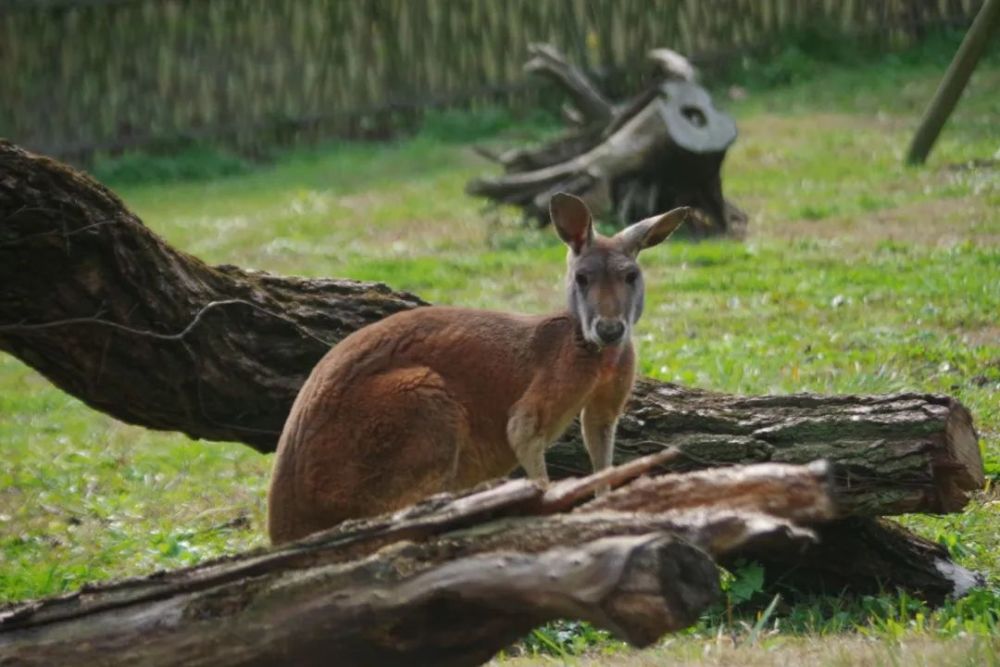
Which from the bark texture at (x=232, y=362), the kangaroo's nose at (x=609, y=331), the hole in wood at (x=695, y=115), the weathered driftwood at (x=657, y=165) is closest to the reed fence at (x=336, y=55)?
the weathered driftwood at (x=657, y=165)

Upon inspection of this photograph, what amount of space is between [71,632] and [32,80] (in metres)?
18.0

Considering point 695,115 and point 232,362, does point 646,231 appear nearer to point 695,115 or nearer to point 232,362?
point 232,362

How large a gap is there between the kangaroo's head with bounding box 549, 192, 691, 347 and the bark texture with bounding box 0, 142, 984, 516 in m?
0.68

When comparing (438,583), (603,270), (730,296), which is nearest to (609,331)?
(603,270)

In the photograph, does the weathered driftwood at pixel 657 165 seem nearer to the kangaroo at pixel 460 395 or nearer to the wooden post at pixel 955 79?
the wooden post at pixel 955 79

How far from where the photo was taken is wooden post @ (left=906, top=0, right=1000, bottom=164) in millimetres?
13609

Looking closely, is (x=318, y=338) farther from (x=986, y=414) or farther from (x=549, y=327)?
(x=986, y=414)

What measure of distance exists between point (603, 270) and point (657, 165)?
26.4 ft

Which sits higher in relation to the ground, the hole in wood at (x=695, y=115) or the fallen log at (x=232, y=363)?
the hole in wood at (x=695, y=115)

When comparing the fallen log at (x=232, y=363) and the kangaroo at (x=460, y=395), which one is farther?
the fallen log at (x=232, y=363)

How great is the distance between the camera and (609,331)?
620cm

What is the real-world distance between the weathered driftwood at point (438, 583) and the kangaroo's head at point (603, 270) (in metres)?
1.85

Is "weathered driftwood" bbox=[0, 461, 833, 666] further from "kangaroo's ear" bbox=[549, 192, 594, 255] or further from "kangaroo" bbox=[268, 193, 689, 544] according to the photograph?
"kangaroo's ear" bbox=[549, 192, 594, 255]

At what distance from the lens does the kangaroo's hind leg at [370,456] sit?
5812 mm
